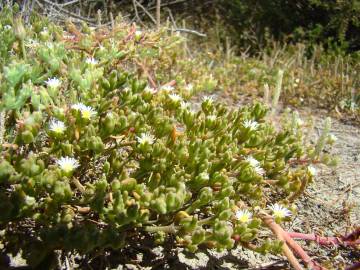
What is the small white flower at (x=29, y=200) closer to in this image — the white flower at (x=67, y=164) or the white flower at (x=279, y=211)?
the white flower at (x=67, y=164)

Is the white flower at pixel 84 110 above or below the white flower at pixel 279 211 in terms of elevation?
above

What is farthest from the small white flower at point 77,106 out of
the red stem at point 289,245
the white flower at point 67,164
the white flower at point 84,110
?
the red stem at point 289,245

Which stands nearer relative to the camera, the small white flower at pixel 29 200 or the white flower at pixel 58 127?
the small white flower at pixel 29 200

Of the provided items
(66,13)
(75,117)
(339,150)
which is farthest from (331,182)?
(66,13)

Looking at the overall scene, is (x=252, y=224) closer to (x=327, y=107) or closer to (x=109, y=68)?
(x=109, y=68)

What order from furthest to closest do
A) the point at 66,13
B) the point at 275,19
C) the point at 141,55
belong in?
the point at 275,19 < the point at 66,13 < the point at 141,55

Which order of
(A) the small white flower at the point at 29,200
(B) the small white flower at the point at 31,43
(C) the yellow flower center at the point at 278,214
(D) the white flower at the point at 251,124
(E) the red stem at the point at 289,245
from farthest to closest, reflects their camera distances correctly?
(B) the small white flower at the point at 31,43 → (D) the white flower at the point at 251,124 → (C) the yellow flower center at the point at 278,214 → (E) the red stem at the point at 289,245 → (A) the small white flower at the point at 29,200

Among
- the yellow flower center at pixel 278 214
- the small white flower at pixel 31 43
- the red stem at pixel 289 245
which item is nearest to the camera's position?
the red stem at pixel 289 245

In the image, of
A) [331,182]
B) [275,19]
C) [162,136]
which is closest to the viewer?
[162,136]

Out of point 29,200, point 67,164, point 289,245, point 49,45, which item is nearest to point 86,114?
point 67,164
